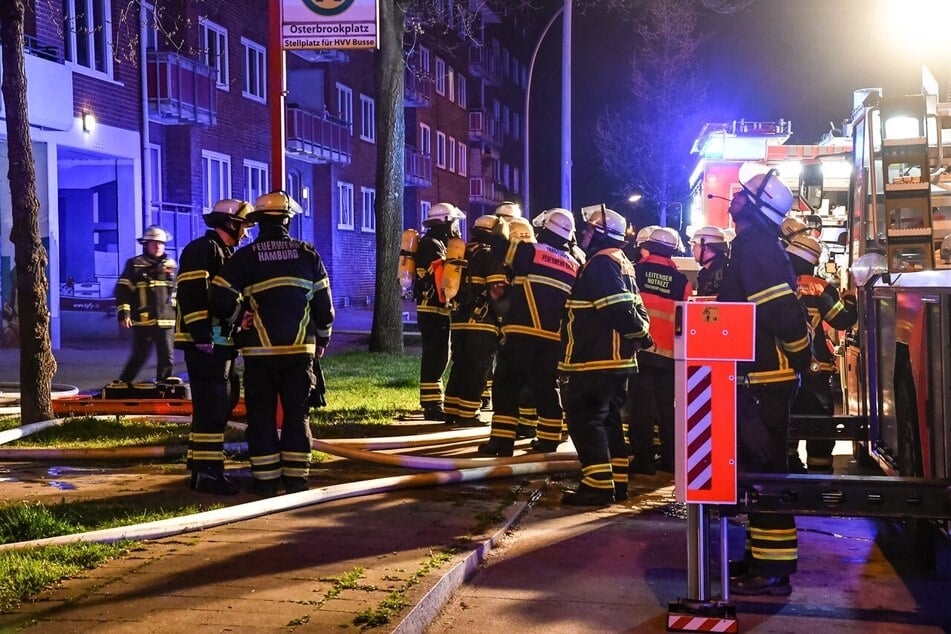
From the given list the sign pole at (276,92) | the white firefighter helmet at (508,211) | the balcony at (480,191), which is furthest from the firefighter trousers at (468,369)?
the balcony at (480,191)

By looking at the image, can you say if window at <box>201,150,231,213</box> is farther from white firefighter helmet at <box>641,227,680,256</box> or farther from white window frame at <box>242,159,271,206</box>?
white firefighter helmet at <box>641,227,680,256</box>

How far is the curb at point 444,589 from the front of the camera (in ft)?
15.1

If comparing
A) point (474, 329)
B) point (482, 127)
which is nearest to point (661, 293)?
point (474, 329)

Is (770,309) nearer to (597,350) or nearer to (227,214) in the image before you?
(597,350)

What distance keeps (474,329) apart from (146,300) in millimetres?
3862

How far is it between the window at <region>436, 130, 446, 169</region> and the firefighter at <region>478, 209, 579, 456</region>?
35224 millimetres

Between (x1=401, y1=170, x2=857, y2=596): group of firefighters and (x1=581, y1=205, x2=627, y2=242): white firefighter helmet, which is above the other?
(x1=581, y1=205, x2=627, y2=242): white firefighter helmet

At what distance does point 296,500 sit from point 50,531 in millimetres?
1441

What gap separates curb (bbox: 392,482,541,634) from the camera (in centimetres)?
461

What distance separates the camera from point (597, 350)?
712cm

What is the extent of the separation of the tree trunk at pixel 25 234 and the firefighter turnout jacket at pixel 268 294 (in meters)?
3.02

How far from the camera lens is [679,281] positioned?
8312 millimetres

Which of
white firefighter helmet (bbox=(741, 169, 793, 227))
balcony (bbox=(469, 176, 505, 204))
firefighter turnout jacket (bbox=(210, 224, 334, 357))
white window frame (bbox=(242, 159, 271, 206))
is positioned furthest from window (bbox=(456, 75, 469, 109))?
white firefighter helmet (bbox=(741, 169, 793, 227))

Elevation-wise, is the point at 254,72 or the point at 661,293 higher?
the point at 254,72
